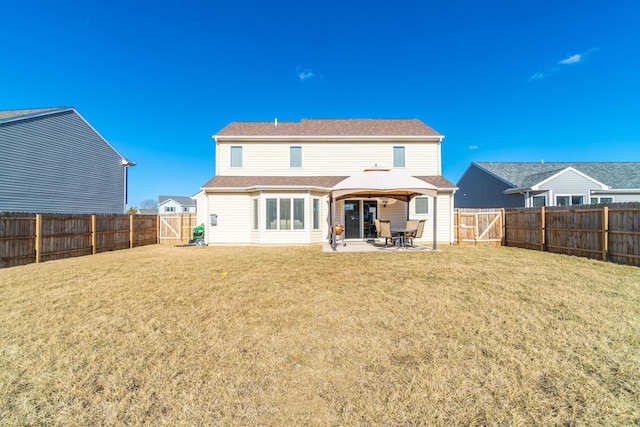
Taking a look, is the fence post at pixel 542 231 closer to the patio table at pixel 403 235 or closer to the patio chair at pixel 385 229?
the patio table at pixel 403 235

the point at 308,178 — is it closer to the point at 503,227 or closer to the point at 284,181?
the point at 284,181

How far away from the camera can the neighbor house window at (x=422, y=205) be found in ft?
46.8

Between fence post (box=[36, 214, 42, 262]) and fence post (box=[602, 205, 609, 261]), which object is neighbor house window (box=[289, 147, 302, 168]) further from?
fence post (box=[602, 205, 609, 261])

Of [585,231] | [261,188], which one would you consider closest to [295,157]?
[261,188]

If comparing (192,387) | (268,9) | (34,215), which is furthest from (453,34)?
(34,215)

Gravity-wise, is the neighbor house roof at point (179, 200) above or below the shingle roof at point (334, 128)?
below

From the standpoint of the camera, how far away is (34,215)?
9164mm

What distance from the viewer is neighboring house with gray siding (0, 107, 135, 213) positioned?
1315 cm

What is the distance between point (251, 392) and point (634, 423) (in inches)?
120

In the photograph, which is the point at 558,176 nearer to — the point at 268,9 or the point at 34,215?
the point at 268,9

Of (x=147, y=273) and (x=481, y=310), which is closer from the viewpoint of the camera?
(x=481, y=310)

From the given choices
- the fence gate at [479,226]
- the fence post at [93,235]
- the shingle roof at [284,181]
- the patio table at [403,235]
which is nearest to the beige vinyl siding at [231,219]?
the shingle roof at [284,181]

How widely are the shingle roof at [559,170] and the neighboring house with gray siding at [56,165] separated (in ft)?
94.0

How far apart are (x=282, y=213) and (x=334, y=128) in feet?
21.8
